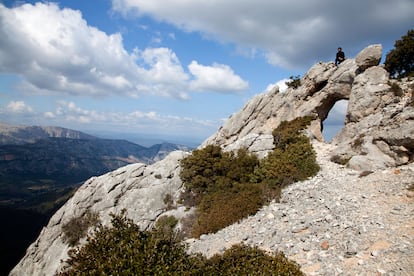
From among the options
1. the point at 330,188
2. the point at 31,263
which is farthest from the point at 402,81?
the point at 31,263

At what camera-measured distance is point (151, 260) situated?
9.17 metres

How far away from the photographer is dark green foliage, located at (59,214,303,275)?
8.74 m

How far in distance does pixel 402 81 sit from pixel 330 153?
32.3 ft

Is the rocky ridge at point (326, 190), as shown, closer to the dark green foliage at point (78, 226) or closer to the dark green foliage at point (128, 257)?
the dark green foliage at point (78, 226)

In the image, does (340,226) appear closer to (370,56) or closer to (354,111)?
(354,111)

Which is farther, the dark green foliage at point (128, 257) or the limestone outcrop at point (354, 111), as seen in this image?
the limestone outcrop at point (354, 111)

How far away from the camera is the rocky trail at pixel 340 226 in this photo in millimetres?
10570

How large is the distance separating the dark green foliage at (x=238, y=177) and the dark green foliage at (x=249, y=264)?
5986mm

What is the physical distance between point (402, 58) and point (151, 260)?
98.7 ft

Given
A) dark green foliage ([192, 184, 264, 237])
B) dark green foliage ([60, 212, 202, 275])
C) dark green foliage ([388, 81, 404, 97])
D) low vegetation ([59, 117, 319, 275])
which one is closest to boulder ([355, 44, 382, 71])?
dark green foliage ([388, 81, 404, 97])

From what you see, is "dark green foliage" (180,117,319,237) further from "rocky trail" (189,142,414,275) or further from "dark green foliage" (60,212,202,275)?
"dark green foliage" (60,212,202,275)

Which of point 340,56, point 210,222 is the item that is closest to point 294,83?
point 340,56

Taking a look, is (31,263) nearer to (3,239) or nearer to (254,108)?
(254,108)

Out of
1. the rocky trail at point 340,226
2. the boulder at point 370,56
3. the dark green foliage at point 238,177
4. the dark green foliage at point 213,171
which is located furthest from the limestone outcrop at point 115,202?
the boulder at point 370,56
